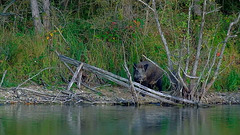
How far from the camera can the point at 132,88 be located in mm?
9938

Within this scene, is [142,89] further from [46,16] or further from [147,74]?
[46,16]

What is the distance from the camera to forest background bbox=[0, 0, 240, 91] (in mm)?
12125

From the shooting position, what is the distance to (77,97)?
1063 cm

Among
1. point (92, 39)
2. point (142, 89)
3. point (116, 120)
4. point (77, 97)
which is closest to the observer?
point (116, 120)

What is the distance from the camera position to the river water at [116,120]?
7309 mm

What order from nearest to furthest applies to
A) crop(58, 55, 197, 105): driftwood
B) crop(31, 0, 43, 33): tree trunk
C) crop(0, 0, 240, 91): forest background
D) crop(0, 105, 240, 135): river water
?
1. crop(0, 105, 240, 135): river water
2. crop(58, 55, 197, 105): driftwood
3. crop(0, 0, 240, 91): forest background
4. crop(31, 0, 43, 33): tree trunk

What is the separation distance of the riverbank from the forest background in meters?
0.66

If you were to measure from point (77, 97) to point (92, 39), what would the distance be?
2.86 metres

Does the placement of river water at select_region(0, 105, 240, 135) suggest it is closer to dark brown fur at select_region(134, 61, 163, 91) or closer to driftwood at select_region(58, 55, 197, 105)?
driftwood at select_region(58, 55, 197, 105)

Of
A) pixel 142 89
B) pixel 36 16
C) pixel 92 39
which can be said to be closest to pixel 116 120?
pixel 142 89

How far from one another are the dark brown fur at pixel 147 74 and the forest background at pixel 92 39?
264mm

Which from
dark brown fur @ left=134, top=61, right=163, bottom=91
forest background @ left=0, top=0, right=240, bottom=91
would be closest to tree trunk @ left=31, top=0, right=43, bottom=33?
forest background @ left=0, top=0, right=240, bottom=91

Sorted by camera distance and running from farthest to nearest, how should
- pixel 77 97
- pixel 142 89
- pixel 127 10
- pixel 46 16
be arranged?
1. pixel 127 10
2. pixel 46 16
3. pixel 142 89
4. pixel 77 97

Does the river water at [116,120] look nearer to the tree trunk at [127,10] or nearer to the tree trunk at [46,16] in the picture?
the tree trunk at [46,16]
